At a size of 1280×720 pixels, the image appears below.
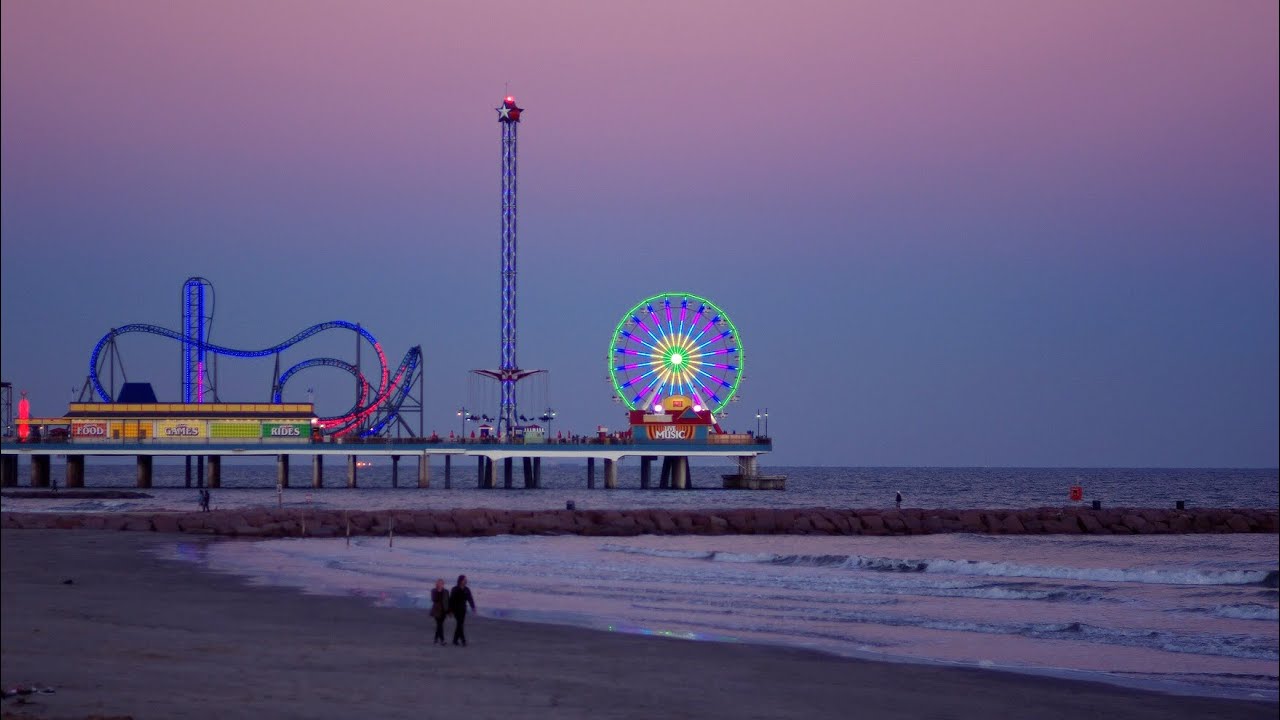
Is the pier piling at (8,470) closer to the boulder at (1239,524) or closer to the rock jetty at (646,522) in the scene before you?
the rock jetty at (646,522)

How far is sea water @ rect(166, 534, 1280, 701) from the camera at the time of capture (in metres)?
24.9

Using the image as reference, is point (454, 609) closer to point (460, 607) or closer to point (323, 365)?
point (460, 607)

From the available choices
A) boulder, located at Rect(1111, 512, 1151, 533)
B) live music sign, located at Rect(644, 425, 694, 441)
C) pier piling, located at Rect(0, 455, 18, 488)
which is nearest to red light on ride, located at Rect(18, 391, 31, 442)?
pier piling, located at Rect(0, 455, 18, 488)

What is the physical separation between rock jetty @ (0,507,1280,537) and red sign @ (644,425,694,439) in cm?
3770

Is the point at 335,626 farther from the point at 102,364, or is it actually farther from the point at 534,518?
the point at 102,364

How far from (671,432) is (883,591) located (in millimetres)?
74136

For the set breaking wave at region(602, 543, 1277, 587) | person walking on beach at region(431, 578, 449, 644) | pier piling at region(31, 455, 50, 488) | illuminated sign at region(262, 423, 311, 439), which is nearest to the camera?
person walking on beach at region(431, 578, 449, 644)

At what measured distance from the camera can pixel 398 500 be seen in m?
92.2

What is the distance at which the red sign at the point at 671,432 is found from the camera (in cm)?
10981

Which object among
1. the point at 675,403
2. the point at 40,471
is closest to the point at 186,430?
the point at 40,471

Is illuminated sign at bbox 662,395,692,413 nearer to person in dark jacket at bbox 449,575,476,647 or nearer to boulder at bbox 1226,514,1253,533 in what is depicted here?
boulder at bbox 1226,514,1253,533

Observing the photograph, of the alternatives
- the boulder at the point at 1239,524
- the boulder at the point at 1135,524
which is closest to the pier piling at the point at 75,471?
the boulder at the point at 1135,524

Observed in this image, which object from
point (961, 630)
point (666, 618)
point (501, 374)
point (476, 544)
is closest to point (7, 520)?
point (476, 544)

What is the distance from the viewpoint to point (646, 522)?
6178cm
